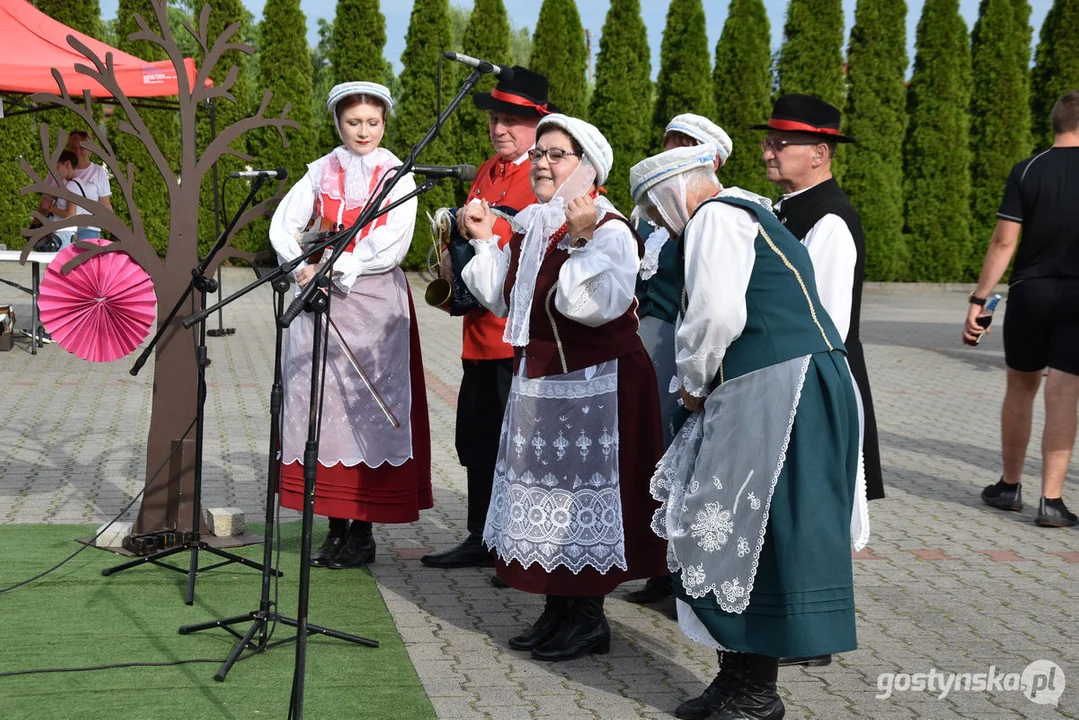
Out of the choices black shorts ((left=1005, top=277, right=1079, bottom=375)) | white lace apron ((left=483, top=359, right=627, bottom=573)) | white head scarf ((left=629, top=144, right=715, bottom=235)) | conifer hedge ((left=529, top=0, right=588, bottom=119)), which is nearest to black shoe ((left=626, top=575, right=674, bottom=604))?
white lace apron ((left=483, top=359, right=627, bottom=573))

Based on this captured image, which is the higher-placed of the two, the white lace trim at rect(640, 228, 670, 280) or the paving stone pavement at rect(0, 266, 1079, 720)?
the white lace trim at rect(640, 228, 670, 280)

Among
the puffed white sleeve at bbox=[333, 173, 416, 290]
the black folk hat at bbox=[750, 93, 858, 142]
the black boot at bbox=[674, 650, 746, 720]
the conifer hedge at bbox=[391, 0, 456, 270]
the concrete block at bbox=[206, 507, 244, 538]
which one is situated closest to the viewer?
the black boot at bbox=[674, 650, 746, 720]

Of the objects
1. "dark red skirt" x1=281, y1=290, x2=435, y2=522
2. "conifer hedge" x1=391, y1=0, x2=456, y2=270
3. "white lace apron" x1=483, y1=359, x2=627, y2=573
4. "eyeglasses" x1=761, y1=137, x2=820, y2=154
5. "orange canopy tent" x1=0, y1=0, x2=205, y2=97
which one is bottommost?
"dark red skirt" x1=281, y1=290, x2=435, y2=522

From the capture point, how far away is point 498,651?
14.6 ft

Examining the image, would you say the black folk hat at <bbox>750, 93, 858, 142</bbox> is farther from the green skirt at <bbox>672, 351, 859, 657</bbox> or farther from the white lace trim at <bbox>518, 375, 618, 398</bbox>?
the green skirt at <bbox>672, 351, 859, 657</bbox>

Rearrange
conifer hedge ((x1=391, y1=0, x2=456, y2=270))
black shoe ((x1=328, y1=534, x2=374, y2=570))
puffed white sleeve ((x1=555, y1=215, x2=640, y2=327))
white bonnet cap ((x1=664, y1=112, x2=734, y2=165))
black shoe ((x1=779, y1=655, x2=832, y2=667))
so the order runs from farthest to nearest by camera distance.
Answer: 1. conifer hedge ((x1=391, y1=0, x2=456, y2=270))
2. black shoe ((x1=328, y1=534, x2=374, y2=570))
3. white bonnet cap ((x1=664, y1=112, x2=734, y2=165))
4. black shoe ((x1=779, y1=655, x2=832, y2=667))
5. puffed white sleeve ((x1=555, y1=215, x2=640, y2=327))

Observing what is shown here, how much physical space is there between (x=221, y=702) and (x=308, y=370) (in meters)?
1.78

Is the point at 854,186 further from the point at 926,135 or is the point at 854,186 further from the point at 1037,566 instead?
the point at 1037,566

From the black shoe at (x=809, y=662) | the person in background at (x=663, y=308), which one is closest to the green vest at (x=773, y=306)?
the person in background at (x=663, y=308)

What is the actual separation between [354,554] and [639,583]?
1266 millimetres

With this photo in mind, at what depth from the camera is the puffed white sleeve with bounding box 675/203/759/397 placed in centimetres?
A: 350

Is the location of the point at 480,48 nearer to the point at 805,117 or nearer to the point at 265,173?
the point at 805,117

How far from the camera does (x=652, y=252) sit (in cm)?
462

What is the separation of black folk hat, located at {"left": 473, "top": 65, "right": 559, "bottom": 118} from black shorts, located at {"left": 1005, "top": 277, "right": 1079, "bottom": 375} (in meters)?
2.92
